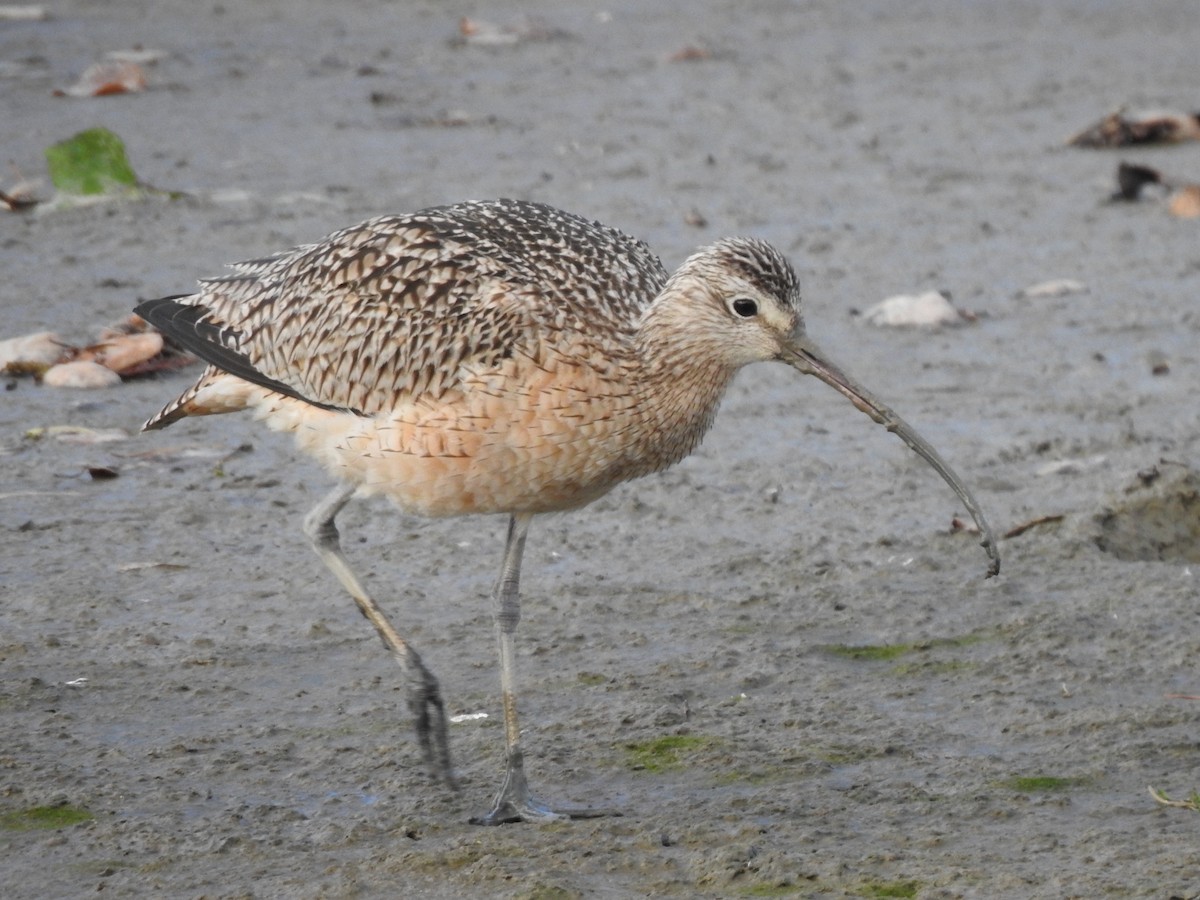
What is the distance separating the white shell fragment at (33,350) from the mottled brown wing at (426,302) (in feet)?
7.85

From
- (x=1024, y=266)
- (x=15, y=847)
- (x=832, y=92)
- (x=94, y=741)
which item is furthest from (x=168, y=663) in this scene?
(x=832, y=92)

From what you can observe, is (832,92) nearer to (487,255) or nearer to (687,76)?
(687,76)

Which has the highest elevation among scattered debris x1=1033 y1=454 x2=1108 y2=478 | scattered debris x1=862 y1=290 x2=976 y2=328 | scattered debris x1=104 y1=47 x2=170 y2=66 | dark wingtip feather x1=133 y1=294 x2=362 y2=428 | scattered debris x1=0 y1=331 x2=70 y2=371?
dark wingtip feather x1=133 y1=294 x2=362 y2=428

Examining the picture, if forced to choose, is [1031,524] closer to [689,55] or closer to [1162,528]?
[1162,528]

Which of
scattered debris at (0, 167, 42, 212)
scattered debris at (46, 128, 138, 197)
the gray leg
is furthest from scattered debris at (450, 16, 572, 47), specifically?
the gray leg

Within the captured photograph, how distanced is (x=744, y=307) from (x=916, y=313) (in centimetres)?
415

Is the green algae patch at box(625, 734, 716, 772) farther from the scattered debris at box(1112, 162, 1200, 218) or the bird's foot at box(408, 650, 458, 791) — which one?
the scattered debris at box(1112, 162, 1200, 218)

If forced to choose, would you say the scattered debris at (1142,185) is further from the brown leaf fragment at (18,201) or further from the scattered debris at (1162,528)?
the brown leaf fragment at (18,201)

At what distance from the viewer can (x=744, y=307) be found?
491cm

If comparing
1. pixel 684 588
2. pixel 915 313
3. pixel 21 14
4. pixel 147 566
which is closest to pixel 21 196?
pixel 147 566

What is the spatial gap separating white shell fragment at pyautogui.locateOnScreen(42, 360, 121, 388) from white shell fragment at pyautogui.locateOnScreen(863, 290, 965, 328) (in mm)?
3520

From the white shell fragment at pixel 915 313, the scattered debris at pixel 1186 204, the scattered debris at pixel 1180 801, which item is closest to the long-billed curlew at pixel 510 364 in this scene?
the scattered debris at pixel 1180 801

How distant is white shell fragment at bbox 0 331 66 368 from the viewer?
25.8 ft

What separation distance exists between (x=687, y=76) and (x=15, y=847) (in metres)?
10.4
